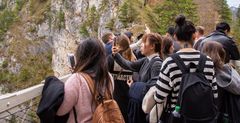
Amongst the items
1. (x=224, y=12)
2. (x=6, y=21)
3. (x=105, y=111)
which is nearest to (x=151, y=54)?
(x=105, y=111)

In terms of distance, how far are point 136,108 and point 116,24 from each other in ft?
76.7

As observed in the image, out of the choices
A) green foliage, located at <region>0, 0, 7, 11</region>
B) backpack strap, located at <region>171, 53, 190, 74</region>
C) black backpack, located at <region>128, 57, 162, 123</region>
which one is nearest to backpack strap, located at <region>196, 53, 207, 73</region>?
backpack strap, located at <region>171, 53, 190, 74</region>

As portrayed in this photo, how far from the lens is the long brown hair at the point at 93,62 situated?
340cm

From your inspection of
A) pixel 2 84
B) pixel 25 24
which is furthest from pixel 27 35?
pixel 2 84

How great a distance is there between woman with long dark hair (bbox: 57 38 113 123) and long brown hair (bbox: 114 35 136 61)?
2.31 m

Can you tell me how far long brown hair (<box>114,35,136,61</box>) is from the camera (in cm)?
580

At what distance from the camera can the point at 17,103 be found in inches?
126

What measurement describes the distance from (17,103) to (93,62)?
29.6 inches

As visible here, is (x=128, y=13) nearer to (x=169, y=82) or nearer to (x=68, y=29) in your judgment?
(x=169, y=82)

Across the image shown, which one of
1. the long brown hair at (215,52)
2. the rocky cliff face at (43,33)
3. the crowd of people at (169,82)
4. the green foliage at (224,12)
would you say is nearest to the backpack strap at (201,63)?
the crowd of people at (169,82)

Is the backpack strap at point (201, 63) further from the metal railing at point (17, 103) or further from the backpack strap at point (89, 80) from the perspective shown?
the metal railing at point (17, 103)

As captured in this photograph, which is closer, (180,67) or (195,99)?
(195,99)

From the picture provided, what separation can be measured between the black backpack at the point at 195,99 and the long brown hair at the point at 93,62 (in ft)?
2.74

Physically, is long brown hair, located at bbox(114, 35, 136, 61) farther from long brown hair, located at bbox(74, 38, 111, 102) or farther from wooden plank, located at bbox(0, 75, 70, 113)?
wooden plank, located at bbox(0, 75, 70, 113)
